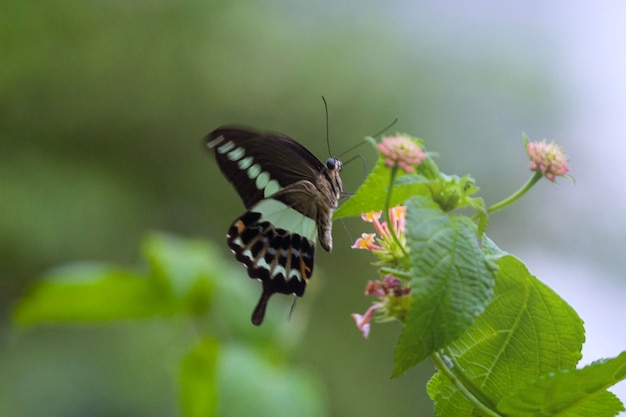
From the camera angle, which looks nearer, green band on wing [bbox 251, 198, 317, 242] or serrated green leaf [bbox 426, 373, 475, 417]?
serrated green leaf [bbox 426, 373, 475, 417]

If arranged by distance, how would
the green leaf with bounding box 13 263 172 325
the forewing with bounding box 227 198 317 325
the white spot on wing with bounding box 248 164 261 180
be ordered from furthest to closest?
the white spot on wing with bounding box 248 164 261 180, the forewing with bounding box 227 198 317 325, the green leaf with bounding box 13 263 172 325

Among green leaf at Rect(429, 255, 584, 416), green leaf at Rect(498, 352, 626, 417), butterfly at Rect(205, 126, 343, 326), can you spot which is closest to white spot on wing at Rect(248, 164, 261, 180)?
butterfly at Rect(205, 126, 343, 326)

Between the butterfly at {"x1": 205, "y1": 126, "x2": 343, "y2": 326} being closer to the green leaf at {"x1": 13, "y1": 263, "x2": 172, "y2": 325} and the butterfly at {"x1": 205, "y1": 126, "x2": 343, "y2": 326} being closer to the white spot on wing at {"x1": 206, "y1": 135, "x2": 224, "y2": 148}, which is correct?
the white spot on wing at {"x1": 206, "y1": 135, "x2": 224, "y2": 148}

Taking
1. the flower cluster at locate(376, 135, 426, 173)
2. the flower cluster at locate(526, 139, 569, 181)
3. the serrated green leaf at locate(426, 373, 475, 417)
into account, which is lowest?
the serrated green leaf at locate(426, 373, 475, 417)

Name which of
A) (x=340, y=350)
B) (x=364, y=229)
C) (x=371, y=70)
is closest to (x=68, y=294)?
(x=364, y=229)

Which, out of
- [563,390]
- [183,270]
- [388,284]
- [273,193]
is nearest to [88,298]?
[183,270]
